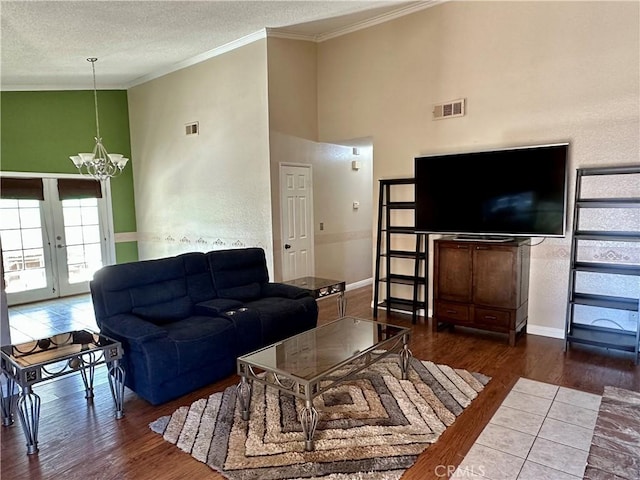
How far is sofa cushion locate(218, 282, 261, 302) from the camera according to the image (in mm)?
4172

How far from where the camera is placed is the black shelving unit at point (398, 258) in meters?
5.12

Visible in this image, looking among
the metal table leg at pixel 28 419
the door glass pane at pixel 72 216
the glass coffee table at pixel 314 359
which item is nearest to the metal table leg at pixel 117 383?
the metal table leg at pixel 28 419

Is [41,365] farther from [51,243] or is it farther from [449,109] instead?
Result: [51,243]

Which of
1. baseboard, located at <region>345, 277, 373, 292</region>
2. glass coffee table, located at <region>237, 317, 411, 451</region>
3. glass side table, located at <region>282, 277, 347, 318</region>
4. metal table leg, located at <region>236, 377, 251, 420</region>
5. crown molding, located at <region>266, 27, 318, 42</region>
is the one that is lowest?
baseboard, located at <region>345, 277, 373, 292</region>

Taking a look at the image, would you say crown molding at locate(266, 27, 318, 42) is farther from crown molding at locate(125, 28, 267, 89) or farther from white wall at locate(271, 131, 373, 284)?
white wall at locate(271, 131, 373, 284)

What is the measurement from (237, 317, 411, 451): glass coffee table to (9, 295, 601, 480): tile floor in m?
0.83

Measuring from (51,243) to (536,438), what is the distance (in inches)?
282

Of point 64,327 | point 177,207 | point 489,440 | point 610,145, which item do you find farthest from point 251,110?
point 489,440

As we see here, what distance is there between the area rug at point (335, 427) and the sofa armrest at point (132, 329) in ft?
1.86

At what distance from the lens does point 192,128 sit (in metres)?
6.49

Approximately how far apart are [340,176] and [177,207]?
2.76m

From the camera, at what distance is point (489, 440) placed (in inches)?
100

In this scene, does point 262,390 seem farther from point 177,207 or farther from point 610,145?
point 177,207
